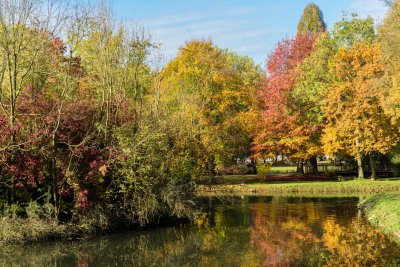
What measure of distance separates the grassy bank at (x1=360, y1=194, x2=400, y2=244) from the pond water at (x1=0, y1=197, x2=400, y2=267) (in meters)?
0.42

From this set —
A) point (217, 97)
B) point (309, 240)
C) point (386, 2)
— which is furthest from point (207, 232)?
point (217, 97)

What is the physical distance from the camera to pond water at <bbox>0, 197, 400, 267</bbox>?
14.8 metres

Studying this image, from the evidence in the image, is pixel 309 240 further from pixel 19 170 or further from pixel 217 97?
pixel 217 97

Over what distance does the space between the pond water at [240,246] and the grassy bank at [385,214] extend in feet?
1.37

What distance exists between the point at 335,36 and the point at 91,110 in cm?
2577

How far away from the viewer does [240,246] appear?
17141 mm

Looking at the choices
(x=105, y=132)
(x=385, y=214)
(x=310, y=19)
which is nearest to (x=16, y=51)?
(x=105, y=132)

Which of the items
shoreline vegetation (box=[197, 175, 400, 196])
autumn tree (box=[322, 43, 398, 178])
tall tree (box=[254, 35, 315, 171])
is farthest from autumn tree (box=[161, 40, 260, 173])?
autumn tree (box=[322, 43, 398, 178])

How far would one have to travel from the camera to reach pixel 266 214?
2547 cm

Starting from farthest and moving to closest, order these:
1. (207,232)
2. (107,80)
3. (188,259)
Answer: (107,80) < (207,232) < (188,259)

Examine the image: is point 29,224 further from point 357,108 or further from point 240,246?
point 357,108

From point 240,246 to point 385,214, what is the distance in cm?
751

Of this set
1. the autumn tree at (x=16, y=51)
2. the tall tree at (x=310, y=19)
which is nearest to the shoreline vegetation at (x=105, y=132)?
the autumn tree at (x=16, y=51)

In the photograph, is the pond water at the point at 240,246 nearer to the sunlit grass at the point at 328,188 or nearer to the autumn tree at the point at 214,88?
the sunlit grass at the point at 328,188
